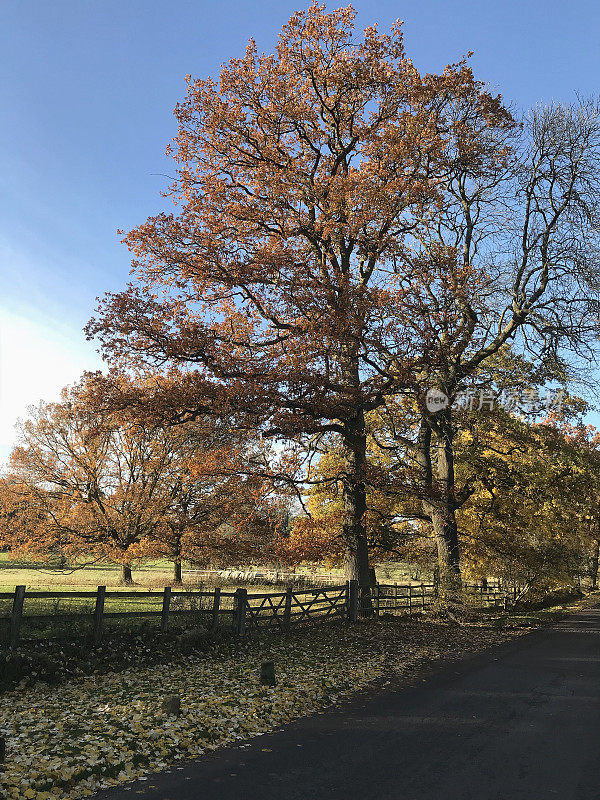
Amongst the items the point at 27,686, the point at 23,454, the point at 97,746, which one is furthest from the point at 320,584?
the point at 97,746

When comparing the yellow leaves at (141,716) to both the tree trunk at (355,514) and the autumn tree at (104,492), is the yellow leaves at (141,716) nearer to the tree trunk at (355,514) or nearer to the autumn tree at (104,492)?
the tree trunk at (355,514)

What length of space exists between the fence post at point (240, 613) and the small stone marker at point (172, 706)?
6470mm

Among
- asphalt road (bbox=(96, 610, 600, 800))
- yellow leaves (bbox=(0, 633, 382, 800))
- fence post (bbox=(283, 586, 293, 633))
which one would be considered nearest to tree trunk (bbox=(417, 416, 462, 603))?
fence post (bbox=(283, 586, 293, 633))

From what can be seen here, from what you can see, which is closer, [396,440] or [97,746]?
[97,746]

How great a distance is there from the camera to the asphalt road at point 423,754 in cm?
601

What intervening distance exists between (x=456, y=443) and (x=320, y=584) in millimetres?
16148

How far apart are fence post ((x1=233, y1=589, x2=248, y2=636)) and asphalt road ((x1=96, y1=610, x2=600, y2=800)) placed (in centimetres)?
505

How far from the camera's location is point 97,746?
272 inches

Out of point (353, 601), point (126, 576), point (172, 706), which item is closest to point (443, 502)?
point (353, 601)

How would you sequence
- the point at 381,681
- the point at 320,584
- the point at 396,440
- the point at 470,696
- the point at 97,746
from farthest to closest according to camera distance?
the point at 320,584
the point at 396,440
the point at 381,681
the point at 470,696
the point at 97,746

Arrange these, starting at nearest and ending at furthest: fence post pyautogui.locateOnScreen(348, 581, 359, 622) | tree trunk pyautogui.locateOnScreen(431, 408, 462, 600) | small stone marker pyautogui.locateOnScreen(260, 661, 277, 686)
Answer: small stone marker pyautogui.locateOnScreen(260, 661, 277, 686) < fence post pyautogui.locateOnScreen(348, 581, 359, 622) < tree trunk pyautogui.locateOnScreen(431, 408, 462, 600)

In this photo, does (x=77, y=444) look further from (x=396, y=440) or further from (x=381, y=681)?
(x=381, y=681)

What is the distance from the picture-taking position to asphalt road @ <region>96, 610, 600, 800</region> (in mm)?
6012

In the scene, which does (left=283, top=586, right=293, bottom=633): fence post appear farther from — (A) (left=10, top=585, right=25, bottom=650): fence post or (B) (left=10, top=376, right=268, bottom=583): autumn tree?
(B) (left=10, top=376, right=268, bottom=583): autumn tree
